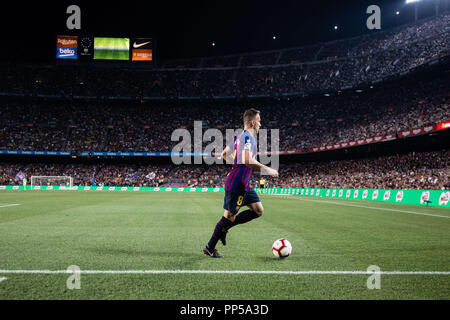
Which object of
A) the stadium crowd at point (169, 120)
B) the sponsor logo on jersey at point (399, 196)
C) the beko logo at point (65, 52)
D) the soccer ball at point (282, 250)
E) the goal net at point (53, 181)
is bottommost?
the goal net at point (53, 181)

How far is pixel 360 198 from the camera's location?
2573 centimetres

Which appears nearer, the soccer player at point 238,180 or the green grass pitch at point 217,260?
the green grass pitch at point 217,260

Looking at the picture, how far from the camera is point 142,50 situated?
42781mm

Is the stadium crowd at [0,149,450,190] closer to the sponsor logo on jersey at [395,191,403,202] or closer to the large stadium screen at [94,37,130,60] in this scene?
the sponsor logo on jersey at [395,191,403,202]

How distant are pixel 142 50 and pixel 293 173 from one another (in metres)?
29.6

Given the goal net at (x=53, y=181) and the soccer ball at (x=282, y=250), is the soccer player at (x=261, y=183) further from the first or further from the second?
the soccer ball at (x=282, y=250)

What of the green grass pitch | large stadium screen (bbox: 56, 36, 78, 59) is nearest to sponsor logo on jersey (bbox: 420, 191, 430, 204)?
the green grass pitch

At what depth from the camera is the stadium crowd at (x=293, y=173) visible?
3000cm

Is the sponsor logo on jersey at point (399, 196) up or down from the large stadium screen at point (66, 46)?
down

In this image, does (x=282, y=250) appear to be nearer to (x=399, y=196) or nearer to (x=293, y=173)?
(x=399, y=196)

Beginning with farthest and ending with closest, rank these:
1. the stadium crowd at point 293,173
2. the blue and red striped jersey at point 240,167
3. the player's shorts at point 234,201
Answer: the stadium crowd at point 293,173 < the player's shorts at point 234,201 < the blue and red striped jersey at point 240,167

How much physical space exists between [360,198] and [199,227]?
69.5 feet

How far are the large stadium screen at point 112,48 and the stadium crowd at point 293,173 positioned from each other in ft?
63.4

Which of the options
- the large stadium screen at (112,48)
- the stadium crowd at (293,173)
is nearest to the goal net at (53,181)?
the stadium crowd at (293,173)
